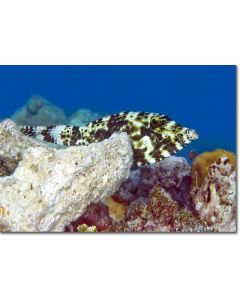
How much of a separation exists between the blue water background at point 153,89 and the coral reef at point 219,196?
11.5 inches

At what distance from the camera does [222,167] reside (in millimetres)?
4738

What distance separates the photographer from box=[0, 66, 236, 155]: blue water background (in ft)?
16.4

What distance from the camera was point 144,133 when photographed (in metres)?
4.96

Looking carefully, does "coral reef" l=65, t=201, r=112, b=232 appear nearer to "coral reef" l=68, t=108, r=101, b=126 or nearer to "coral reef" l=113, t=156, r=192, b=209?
"coral reef" l=113, t=156, r=192, b=209

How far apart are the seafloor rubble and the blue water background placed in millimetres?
603

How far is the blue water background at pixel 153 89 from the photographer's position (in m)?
5.00

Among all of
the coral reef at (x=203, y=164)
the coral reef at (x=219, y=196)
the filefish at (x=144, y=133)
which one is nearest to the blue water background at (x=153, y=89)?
the coral reef at (x=203, y=164)

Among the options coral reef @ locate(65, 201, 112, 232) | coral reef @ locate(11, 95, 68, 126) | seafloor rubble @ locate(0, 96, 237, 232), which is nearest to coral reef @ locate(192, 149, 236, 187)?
seafloor rubble @ locate(0, 96, 237, 232)

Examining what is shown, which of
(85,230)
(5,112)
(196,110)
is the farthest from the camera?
(5,112)
